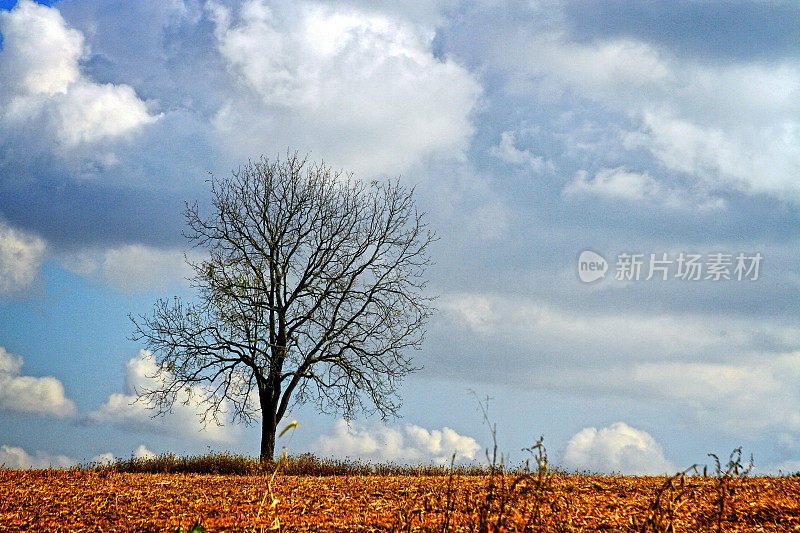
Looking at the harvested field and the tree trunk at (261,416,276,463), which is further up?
the harvested field

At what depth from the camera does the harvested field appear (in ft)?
20.3

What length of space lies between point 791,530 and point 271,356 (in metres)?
13.8

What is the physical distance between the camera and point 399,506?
23.3 ft

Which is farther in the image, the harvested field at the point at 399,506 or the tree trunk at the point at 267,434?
the tree trunk at the point at 267,434

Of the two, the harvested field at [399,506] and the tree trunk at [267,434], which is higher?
the harvested field at [399,506]

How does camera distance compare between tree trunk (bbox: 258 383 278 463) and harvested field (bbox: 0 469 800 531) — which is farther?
tree trunk (bbox: 258 383 278 463)

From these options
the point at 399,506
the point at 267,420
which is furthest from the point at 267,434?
the point at 399,506

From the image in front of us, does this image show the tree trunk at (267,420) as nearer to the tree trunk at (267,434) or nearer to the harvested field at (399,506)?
the tree trunk at (267,434)

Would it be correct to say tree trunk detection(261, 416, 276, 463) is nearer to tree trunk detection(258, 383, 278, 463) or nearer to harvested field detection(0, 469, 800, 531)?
tree trunk detection(258, 383, 278, 463)

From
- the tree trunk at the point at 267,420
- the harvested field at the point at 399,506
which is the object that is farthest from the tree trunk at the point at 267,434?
the harvested field at the point at 399,506

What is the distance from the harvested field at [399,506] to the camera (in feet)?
20.3

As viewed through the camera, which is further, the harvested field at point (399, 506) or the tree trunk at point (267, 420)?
the tree trunk at point (267, 420)

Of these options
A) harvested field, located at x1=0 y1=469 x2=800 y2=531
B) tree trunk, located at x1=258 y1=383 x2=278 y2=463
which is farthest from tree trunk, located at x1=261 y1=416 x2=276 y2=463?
harvested field, located at x1=0 y1=469 x2=800 y2=531

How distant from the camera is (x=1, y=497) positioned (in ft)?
28.5
